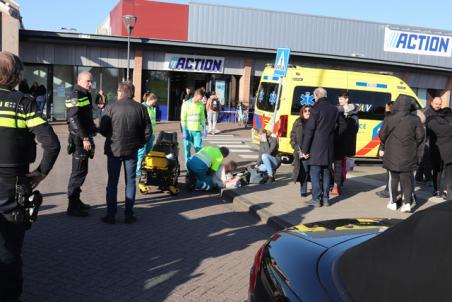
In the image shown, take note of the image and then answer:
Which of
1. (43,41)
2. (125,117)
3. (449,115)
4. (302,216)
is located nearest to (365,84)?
(449,115)

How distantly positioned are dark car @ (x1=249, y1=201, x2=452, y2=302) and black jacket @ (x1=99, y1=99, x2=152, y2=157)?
3832 millimetres

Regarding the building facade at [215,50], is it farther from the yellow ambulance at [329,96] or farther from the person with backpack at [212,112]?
the yellow ambulance at [329,96]

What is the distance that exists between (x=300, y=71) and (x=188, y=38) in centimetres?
1607

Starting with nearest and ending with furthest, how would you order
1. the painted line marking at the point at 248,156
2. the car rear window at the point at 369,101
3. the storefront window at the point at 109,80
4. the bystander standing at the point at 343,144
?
the bystander standing at the point at 343,144, the car rear window at the point at 369,101, the painted line marking at the point at 248,156, the storefront window at the point at 109,80

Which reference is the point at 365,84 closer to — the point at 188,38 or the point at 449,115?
the point at 449,115

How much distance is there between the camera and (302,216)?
23.7 feet

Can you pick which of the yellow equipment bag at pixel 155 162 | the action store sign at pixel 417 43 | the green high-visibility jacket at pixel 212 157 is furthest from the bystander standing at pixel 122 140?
the action store sign at pixel 417 43

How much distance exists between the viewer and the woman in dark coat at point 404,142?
741 cm

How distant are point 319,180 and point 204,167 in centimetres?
219

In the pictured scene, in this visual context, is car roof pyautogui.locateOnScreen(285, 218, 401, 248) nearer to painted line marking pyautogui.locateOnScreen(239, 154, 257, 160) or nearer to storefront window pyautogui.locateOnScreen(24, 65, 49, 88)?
painted line marking pyautogui.locateOnScreen(239, 154, 257, 160)

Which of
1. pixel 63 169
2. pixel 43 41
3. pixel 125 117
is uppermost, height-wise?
pixel 43 41

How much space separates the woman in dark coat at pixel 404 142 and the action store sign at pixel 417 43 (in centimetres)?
2621

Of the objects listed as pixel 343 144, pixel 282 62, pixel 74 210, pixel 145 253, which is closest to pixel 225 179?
pixel 343 144

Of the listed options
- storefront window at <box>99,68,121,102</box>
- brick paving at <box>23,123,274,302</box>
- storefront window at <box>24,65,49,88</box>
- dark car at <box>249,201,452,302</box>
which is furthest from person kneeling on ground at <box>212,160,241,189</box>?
storefront window at <box>24,65,49,88</box>
